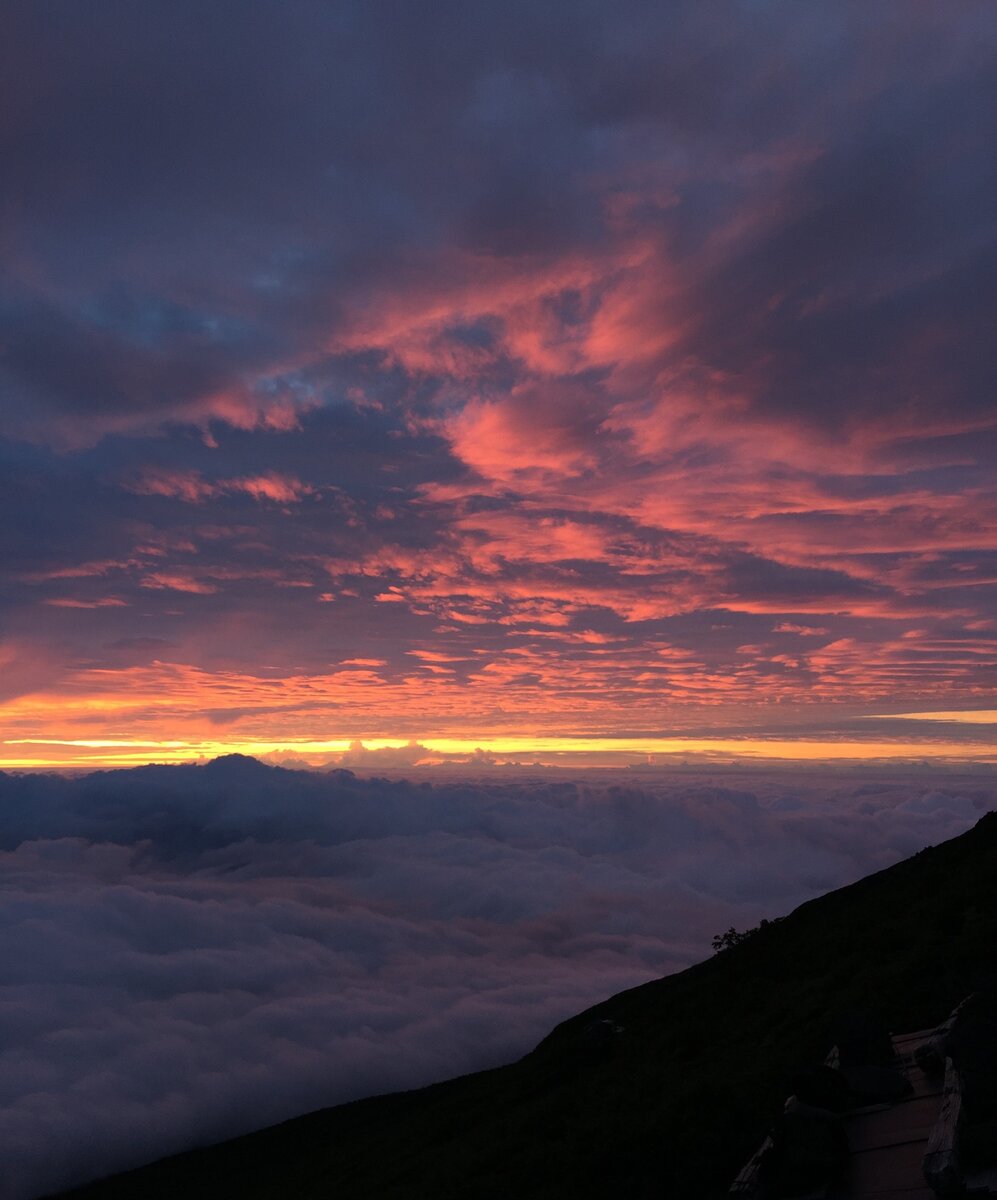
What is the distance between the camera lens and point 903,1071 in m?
18.3

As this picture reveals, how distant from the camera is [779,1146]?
49.8 ft

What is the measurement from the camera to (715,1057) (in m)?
29.2

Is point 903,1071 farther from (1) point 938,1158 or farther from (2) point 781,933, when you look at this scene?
(2) point 781,933

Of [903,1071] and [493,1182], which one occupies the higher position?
[903,1071]

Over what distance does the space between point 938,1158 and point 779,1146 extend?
3.74 metres

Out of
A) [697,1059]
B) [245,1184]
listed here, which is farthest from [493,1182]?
[245,1184]

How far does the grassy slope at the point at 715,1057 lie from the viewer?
70.1 ft

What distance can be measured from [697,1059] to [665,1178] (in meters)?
11.4

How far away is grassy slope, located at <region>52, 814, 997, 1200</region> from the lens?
70.1 feet

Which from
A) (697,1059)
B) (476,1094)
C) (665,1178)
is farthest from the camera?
(476,1094)

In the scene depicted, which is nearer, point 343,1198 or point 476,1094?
point 343,1198

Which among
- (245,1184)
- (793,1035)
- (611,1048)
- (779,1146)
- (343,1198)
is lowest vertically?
(245,1184)

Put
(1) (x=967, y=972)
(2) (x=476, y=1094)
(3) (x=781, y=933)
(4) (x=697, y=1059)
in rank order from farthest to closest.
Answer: (2) (x=476, y=1094), (3) (x=781, y=933), (4) (x=697, y=1059), (1) (x=967, y=972)

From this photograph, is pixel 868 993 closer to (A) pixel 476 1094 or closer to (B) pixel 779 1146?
(B) pixel 779 1146
